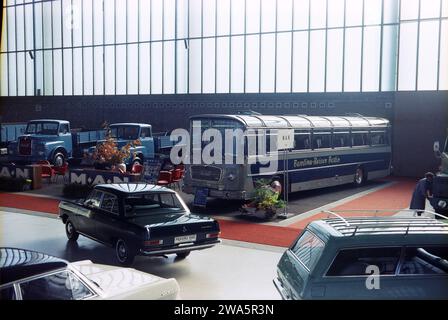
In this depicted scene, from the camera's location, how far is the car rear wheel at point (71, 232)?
10867mm

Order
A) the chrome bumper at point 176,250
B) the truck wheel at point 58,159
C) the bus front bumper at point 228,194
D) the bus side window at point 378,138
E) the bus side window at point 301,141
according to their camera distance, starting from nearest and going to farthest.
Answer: the chrome bumper at point 176,250 → the bus front bumper at point 228,194 → the bus side window at point 301,141 → the bus side window at point 378,138 → the truck wheel at point 58,159

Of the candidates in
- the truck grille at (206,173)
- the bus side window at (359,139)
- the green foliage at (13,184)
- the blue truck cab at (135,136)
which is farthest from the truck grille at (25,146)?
the bus side window at (359,139)

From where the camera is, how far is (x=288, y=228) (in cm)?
1198

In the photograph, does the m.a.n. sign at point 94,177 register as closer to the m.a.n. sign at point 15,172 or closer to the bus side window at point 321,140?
the m.a.n. sign at point 15,172

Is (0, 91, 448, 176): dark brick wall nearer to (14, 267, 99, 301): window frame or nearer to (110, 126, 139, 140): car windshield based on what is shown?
(110, 126, 139, 140): car windshield

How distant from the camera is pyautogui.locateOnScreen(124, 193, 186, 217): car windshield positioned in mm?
9305

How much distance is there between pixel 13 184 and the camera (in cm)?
1841

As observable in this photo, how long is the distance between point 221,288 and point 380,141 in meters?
14.1

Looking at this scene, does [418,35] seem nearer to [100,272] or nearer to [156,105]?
[156,105]

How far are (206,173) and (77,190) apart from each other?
4773 millimetres

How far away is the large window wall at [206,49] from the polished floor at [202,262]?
1432cm

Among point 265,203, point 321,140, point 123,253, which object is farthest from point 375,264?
point 321,140
